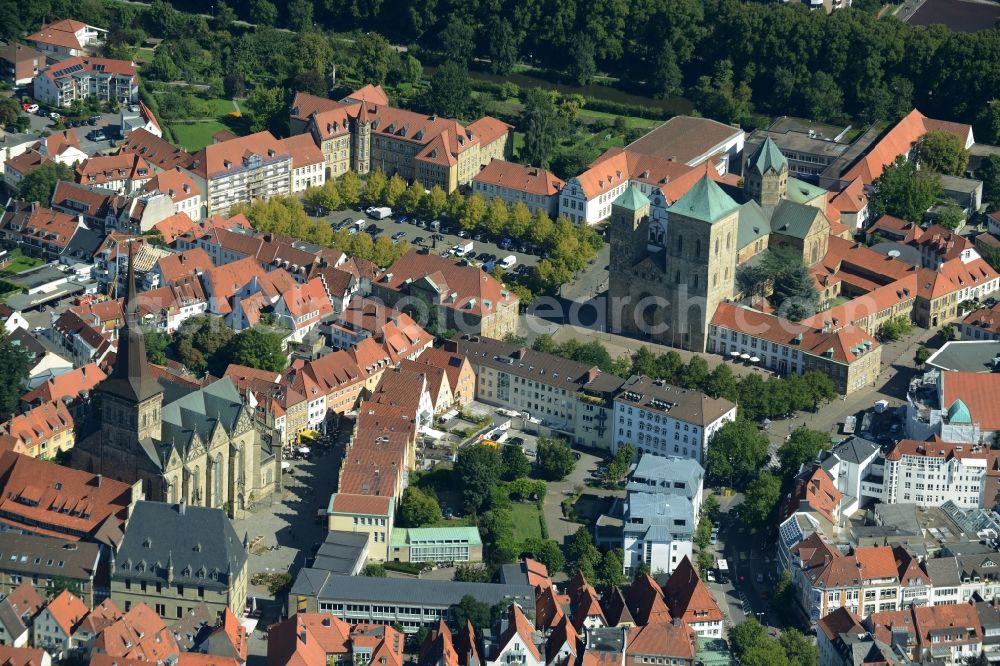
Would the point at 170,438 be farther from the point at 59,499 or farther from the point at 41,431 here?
the point at 41,431


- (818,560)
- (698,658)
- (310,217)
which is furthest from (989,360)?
(310,217)

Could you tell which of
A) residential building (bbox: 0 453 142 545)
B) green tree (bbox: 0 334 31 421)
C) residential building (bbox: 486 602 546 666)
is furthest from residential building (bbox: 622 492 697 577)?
green tree (bbox: 0 334 31 421)

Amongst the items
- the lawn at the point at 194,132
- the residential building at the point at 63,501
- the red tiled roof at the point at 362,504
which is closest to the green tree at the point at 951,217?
the red tiled roof at the point at 362,504

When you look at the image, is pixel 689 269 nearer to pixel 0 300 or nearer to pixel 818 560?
pixel 818 560

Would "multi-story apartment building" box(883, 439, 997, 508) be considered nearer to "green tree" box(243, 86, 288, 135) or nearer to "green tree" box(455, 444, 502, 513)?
"green tree" box(455, 444, 502, 513)

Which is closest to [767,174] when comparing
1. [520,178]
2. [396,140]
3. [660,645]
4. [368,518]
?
[520,178]
